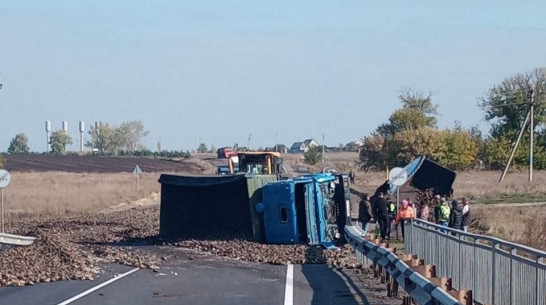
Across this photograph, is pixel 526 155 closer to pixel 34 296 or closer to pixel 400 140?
pixel 400 140

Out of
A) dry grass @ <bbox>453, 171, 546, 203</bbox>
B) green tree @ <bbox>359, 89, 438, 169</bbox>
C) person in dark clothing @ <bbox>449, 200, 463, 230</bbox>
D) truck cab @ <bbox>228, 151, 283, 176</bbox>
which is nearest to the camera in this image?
person in dark clothing @ <bbox>449, 200, 463, 230</bbox>

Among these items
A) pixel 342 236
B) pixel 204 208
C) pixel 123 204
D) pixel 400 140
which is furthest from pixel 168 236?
pixel 400 140

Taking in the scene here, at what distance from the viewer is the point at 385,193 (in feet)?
116

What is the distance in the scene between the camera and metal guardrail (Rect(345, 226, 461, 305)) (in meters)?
11.6

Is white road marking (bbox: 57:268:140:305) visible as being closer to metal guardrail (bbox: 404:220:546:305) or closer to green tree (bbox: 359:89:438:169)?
metal guardrail (bbox: 404:220:546:305)

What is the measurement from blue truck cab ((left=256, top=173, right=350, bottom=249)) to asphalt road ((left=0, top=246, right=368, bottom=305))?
4488mm

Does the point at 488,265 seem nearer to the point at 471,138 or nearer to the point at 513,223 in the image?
the point at 513,223

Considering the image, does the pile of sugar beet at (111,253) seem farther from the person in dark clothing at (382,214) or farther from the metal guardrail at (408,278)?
the metal guardrail at (408,278)

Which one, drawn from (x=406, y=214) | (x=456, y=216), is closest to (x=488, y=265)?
(x=406, y=214)

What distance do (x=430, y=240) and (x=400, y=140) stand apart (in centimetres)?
7695

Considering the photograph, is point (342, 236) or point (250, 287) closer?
point (250, 287)

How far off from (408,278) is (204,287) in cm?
618

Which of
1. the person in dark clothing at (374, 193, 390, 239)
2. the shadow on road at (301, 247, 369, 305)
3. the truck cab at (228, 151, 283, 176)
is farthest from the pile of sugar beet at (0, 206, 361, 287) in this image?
the truck cab at (228, 151, 283, 176)

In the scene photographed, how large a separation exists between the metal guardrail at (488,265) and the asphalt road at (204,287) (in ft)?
5.49
